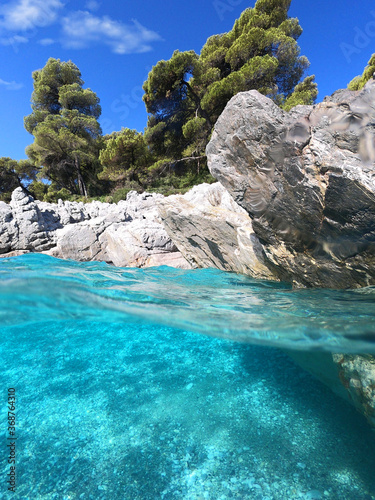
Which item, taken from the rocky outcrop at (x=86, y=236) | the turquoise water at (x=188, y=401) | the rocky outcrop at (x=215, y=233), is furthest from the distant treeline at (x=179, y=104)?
the turquoise water at (x=188, y=401)

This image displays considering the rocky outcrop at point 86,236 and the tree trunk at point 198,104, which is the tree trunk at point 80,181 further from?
the tree trunk at point 198,104

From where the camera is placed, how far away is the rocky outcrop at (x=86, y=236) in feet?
29.6

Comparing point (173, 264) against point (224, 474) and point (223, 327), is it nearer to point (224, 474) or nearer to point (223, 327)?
point (223, 327)

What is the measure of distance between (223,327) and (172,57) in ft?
71.9

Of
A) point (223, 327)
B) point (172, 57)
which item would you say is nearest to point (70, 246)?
point (223, 327)

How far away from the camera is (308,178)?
2.79 meters

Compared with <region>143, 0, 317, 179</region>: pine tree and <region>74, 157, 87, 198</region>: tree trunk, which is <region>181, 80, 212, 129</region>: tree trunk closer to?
<region>143, 0, 317, 179</region>: pine tree

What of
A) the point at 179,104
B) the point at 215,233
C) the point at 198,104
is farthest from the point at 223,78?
the point at 215,233

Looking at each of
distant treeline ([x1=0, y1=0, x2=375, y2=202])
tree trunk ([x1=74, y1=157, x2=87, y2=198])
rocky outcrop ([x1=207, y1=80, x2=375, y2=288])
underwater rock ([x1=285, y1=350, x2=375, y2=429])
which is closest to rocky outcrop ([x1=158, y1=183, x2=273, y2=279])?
rocky outcrop ([x1=207, y1=80, x2=375, y2=288])

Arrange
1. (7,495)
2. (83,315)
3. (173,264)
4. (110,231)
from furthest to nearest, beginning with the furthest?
(110,231) → (173,264) → (83,315) → (7,495)

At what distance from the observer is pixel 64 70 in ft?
89.7

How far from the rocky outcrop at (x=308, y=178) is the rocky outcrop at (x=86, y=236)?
4512 mm

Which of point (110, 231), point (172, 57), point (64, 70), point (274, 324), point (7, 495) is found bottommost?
point (7, 495)

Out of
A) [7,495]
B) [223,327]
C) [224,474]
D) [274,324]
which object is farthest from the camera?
[223,327]
